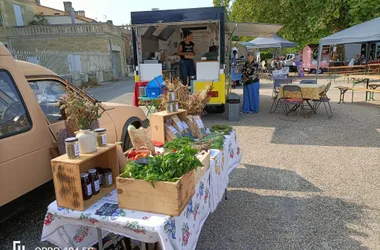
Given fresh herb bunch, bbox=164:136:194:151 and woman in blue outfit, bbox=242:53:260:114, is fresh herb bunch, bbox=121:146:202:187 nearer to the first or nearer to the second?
fresh herb bunch, bbox=164:136:194:151

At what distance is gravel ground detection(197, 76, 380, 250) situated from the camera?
2.91 meters

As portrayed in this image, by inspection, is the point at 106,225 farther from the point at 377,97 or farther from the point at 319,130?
the point at 377,97

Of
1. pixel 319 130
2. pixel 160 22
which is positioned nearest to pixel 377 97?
pixel 319 130

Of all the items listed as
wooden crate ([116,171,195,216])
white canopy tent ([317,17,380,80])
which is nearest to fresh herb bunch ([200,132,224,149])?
wooden crate ([116,171,195,216])

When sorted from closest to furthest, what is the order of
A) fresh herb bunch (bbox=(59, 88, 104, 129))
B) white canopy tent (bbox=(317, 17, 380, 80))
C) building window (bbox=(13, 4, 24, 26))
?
fresh herb bunch (bbox=(59, 88, 104, 129)) → white canopy tent (bbox=(317, 17, 380, 80)) → building window (bbox=(13, 4, 24, 26))

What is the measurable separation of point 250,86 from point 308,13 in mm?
13524

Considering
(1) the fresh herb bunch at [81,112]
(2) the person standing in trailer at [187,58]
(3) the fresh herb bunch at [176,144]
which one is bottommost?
(3) the fresh herb bunch at [176,144]

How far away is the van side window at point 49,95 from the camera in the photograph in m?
3.48

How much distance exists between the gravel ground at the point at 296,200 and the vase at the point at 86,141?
1.40 metres

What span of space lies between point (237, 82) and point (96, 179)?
1591 centimetres

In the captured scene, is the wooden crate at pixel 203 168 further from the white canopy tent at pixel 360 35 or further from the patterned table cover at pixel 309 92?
the white canopy tent at pixel 360 35

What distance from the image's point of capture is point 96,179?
212 cm

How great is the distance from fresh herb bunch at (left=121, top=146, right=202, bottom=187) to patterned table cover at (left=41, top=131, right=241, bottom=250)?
0.81ft

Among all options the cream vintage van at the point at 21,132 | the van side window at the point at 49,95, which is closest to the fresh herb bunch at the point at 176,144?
the cream vintage van at the point at 21,132
